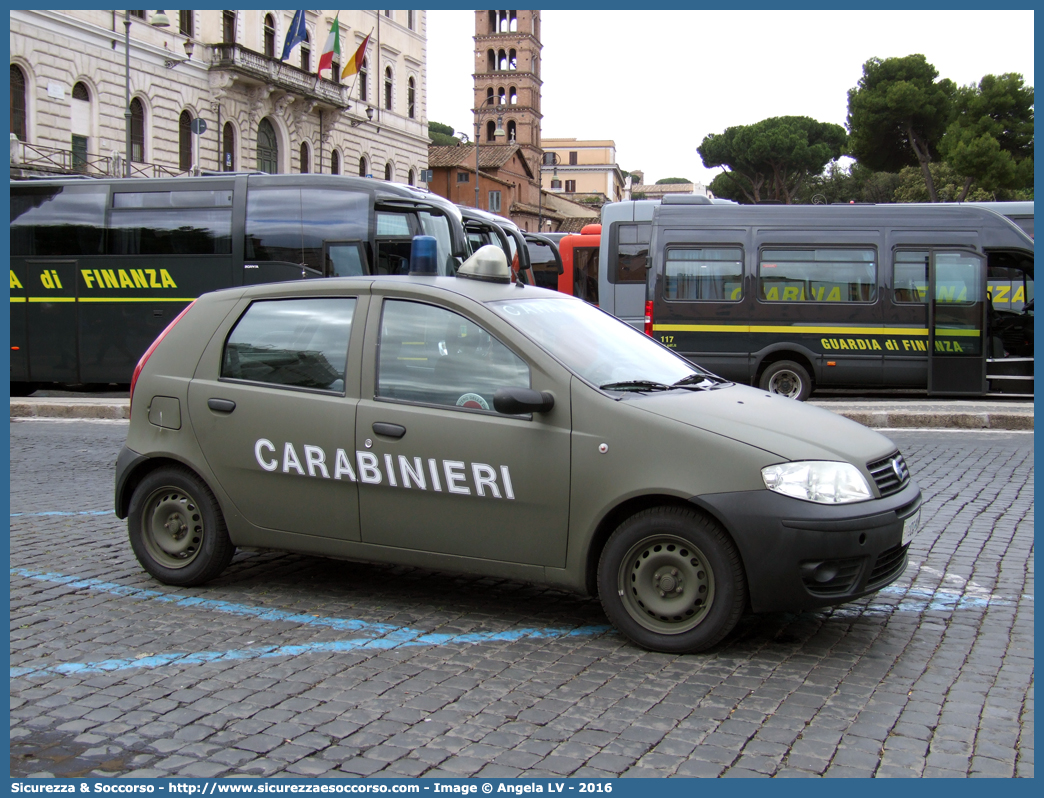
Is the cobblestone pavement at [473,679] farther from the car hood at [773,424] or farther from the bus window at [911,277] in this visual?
the bus window at [911,277]

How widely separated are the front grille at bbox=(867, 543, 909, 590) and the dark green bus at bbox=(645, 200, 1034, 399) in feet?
38.1

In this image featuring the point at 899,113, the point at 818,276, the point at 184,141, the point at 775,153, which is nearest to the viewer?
the point at 818,276

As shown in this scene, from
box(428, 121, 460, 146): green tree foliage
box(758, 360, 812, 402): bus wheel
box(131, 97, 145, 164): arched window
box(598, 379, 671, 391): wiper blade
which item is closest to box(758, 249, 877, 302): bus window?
box(758, 360, 812, 402): bus wheel

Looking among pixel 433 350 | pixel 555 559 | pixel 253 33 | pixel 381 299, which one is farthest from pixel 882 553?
pixel 253 33

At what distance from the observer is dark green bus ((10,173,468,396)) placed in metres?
16.6

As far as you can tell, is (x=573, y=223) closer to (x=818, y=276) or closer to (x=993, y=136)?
(x=993, y=136)

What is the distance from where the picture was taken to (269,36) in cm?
4984

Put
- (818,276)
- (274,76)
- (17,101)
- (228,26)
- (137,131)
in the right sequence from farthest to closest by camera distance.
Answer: (228,26)
(274,76)
(137,131)
(17,101)
(818,276)

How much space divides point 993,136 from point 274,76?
1252 inches

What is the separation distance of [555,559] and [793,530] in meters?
1.01

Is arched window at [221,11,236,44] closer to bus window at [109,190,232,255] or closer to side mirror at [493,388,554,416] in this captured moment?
bus window at [109,190,232,255]

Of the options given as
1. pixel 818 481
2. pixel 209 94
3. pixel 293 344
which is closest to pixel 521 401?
pixel 818 481

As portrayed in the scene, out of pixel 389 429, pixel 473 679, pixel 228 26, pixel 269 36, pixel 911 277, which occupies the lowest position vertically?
pixel 473 679
